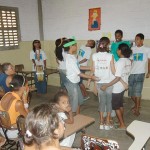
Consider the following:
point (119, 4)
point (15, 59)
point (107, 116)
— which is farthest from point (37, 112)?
point (15, 59)

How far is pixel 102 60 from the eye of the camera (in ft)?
11.9

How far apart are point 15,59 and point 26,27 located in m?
1.10

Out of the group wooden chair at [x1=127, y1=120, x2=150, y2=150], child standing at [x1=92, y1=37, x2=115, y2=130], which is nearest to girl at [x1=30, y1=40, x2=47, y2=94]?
child standing at [x1=92, y1=37, x2=115, y2=130]

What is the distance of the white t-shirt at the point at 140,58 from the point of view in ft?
14.6

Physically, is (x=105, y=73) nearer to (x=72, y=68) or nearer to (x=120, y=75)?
(x=120, y=75)

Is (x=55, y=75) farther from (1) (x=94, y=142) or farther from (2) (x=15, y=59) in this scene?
(1) (x=94, y=142)

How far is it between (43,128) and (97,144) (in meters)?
0.82

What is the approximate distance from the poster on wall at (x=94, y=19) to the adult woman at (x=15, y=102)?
3.71 meters

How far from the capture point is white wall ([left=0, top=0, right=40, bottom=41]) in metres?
6.86

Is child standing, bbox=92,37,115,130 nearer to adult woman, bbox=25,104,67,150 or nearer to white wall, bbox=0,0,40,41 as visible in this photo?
adult woman, bbox=25,104,67,150

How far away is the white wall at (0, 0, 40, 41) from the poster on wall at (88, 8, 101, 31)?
6.72 ft

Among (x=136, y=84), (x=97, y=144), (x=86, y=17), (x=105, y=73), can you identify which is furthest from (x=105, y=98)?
(x=86, y=17)

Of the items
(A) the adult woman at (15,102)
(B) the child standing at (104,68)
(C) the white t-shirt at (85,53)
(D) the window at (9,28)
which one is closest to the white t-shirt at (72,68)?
(B) the child standing at (104,68)

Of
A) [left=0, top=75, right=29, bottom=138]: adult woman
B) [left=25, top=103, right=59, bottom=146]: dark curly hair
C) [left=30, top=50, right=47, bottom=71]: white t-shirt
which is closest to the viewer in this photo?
[left=25, top=103, right=59, bottom=146]: dark curly hair
